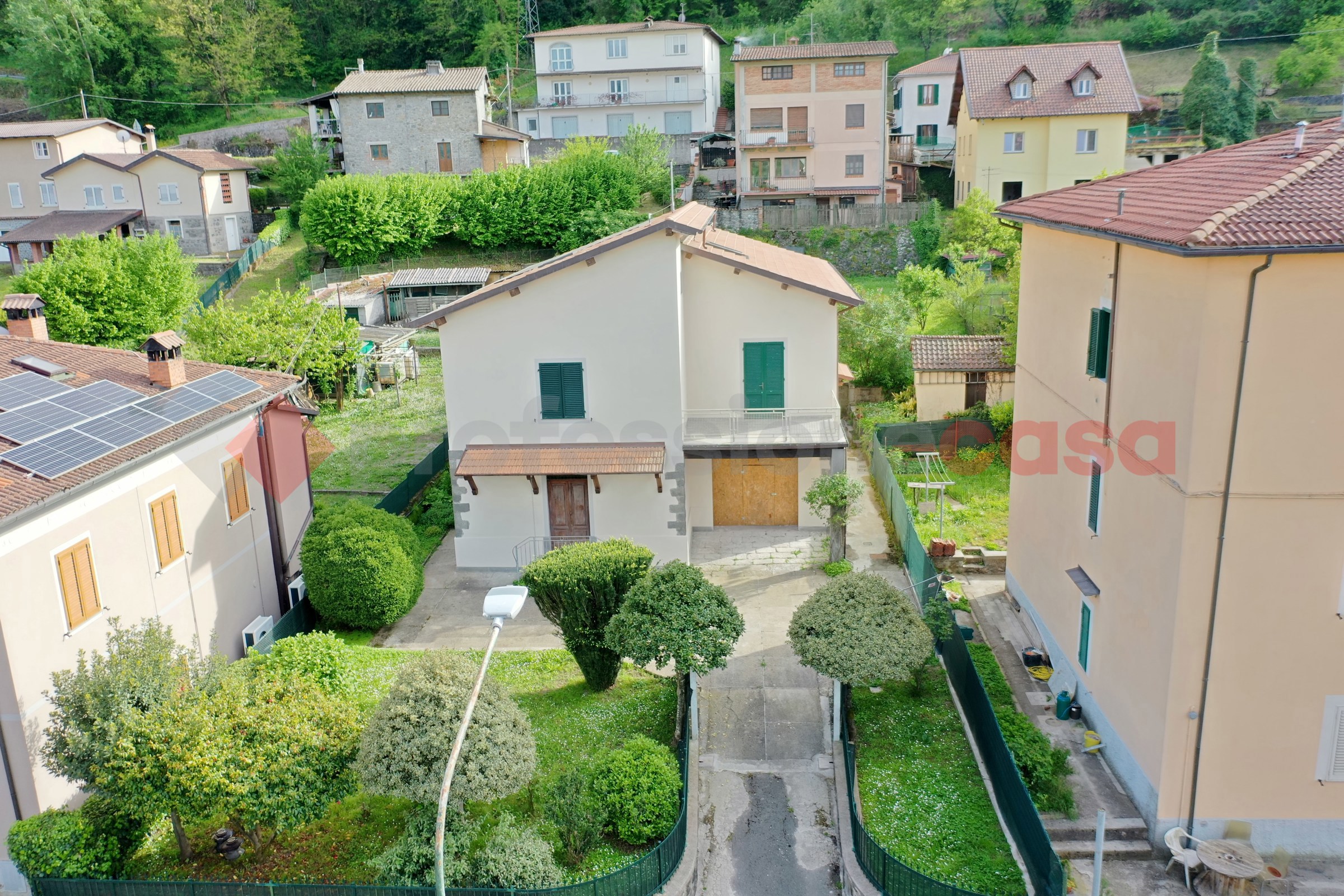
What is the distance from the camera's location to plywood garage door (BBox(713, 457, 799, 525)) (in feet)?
77.7

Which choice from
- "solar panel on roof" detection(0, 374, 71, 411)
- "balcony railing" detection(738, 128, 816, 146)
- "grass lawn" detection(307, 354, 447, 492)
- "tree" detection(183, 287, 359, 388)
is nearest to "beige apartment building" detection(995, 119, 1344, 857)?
"solar panel on roof" detection(0, 374, 71, 411)

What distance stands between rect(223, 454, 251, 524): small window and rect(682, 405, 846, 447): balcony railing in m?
8.74

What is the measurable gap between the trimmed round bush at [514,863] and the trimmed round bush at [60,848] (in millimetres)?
4855

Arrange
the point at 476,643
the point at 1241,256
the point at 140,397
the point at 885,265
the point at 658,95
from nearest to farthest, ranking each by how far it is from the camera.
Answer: the point at 1241,256 → the point at 140,397 → the point at 476,643 → the point at 885,265 → the point at 658,95

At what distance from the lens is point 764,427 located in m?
22.3

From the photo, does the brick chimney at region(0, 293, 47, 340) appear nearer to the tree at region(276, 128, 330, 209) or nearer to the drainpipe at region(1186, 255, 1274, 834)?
the drainpipe at region(1186, 255, 1274, 834)

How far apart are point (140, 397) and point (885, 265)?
37.6m

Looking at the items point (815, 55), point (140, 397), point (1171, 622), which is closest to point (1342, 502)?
point (1171, 622)

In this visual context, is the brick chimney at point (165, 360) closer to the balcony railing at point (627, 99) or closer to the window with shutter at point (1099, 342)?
the window with shutter at point (1099, 342)

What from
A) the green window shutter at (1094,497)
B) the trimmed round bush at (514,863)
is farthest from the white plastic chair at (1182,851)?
the trimmed round bush at (514,863)

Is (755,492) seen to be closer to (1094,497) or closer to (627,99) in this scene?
(1094,497)

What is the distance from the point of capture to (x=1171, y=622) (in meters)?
12.0

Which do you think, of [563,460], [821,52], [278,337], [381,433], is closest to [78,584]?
[563,460]

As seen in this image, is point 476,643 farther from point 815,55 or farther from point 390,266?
point 815,55
